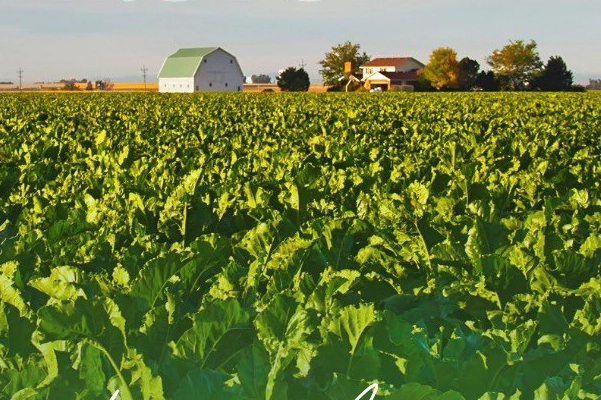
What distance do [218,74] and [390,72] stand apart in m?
28.6

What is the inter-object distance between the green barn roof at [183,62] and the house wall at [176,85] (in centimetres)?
69

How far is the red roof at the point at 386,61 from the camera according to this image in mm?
148875

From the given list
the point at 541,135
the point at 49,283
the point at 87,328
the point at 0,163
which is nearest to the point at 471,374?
the point at 87,328

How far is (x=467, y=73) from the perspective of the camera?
404 ft

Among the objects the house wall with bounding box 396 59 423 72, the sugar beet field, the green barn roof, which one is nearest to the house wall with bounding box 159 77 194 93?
the green barn roof

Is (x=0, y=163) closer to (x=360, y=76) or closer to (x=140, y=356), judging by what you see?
(x=140, y=356)

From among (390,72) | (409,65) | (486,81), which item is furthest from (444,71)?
(409,65)

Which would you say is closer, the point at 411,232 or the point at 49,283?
the point at 49,283

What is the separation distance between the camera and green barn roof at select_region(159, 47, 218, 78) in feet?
459

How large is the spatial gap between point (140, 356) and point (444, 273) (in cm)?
154

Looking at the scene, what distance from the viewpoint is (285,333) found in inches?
77.8

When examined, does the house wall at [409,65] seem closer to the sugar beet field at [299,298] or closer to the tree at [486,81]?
the tree at [486,81]

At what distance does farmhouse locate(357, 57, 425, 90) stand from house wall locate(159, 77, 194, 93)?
2815cm

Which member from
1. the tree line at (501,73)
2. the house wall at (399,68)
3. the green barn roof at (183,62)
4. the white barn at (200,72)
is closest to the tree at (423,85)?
the tree line at (501,73)
